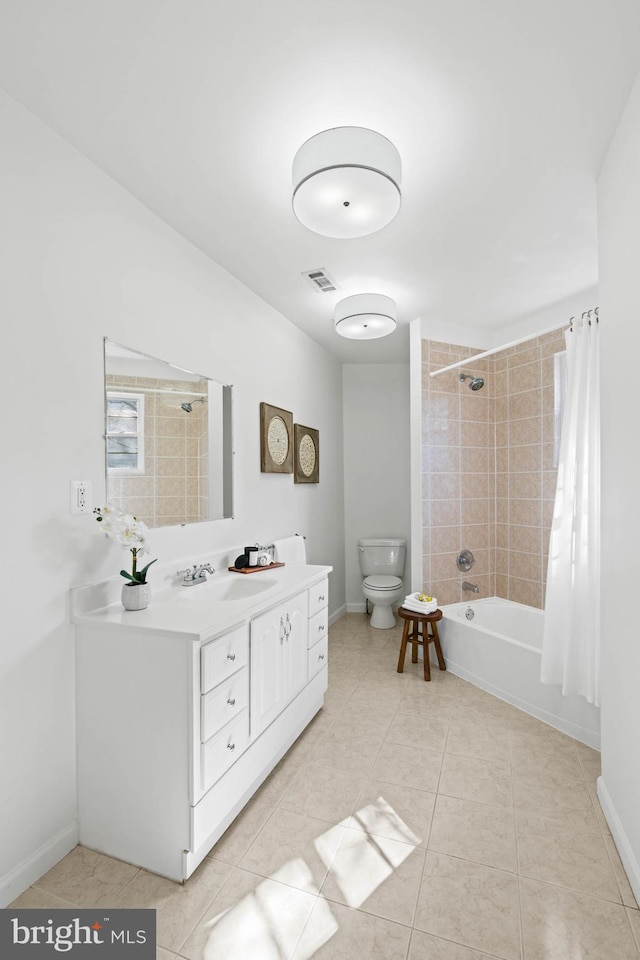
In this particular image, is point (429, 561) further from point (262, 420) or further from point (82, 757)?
point (82, 757)

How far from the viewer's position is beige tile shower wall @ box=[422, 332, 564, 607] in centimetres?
342

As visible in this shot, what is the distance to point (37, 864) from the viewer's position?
1.50 meters

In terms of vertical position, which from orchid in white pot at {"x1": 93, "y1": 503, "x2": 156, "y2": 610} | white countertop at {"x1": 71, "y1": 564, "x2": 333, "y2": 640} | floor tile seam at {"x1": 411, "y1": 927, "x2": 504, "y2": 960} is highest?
orchid in white pot at {"x1": 93, "y1": 503, "x2": 156, "y2": 610}

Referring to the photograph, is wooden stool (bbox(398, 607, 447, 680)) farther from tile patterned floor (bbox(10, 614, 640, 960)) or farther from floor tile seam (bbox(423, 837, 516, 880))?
floor tile seam (bbox(423, 837, 516, 880))

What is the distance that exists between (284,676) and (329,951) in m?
0.96

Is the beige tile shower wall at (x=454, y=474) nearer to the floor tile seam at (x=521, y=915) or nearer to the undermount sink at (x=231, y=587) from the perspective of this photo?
the undermount sink at (x=231, y=587)

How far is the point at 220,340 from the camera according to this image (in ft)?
8.30

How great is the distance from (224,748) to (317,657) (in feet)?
3.16

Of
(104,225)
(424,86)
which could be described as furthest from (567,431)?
(104,225)

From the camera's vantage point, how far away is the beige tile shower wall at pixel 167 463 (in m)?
1.92

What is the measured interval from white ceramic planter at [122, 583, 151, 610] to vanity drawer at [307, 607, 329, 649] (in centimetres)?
99

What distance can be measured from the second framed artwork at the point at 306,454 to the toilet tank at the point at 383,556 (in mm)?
973

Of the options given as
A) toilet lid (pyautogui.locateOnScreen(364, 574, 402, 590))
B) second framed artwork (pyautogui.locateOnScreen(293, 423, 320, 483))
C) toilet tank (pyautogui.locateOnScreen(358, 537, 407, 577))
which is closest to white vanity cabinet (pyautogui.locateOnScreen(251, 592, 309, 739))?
second framed artwork (pyautogui.locateOnScreen(293, 423, 320, 483))

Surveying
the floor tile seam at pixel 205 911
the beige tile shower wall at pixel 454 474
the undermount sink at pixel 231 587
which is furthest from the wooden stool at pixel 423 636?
the floor tile seam at pixel 205 911
